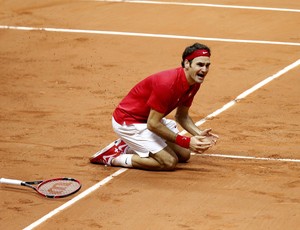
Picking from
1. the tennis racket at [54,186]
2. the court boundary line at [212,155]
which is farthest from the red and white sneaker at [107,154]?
the tennis racket at [54,186]

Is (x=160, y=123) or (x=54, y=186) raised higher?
(x=160, y=123)

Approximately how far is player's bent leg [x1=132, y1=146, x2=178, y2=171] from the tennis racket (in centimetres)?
98

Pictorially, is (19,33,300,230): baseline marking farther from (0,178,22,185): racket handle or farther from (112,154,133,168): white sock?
(0,178,22,185): racket handle

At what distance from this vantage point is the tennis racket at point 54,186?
Answer: 36.3ft

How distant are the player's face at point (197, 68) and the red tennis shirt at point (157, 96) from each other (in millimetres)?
80

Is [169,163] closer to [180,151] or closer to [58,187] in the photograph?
[180,151]

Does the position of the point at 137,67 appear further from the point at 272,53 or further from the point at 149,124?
→ the point at 149,124

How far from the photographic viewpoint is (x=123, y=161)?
39.5ft

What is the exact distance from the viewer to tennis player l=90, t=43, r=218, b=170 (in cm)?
1151

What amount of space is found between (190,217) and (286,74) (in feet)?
20.5

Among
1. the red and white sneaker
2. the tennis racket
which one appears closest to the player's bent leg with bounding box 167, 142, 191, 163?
the red and white sneaker

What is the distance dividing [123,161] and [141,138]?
1.18 ft

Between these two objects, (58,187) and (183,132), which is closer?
(58,187)

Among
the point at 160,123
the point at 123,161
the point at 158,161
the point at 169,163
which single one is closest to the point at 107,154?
the point at 123,161
